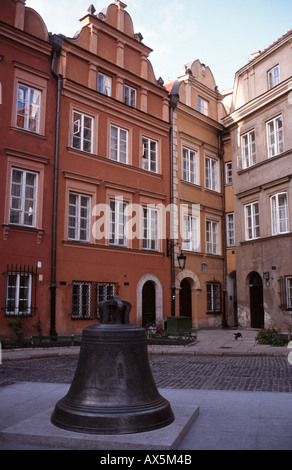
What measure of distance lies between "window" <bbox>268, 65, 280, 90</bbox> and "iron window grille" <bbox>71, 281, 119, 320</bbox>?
480 inches

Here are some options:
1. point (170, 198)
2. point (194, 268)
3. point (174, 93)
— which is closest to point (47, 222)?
point (170, 198)

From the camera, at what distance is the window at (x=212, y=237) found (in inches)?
963

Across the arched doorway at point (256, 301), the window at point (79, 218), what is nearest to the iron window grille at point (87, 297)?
the window at point (79, 218)

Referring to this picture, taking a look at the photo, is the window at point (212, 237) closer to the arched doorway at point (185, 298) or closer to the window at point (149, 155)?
the arched doorway at point (185, 298)

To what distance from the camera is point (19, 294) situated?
612 inches

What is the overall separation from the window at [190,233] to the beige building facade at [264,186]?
2.20 meters

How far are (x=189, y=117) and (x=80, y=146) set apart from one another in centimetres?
807

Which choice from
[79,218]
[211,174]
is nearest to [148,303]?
[79,218]

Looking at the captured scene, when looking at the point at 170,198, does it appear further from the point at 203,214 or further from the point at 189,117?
the point at 189,117

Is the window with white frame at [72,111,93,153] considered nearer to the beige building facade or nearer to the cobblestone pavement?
the beige building facade

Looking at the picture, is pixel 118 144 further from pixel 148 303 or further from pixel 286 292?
pixel 286 292

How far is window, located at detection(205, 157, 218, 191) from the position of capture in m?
25.1

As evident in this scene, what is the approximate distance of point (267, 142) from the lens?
21141 mm

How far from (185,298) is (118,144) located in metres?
8.30
